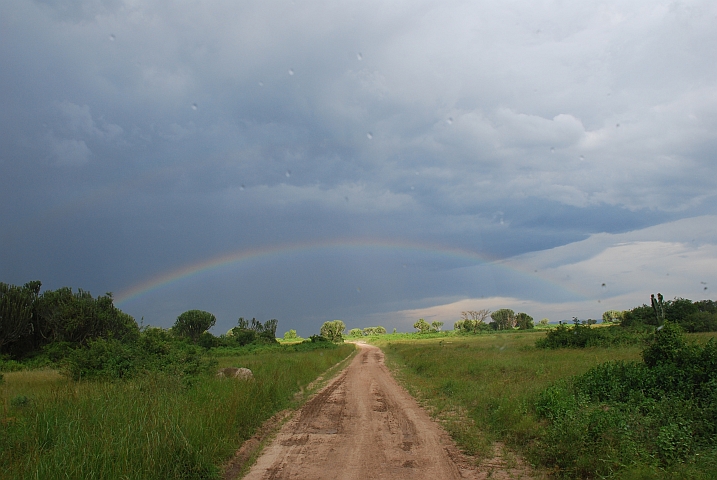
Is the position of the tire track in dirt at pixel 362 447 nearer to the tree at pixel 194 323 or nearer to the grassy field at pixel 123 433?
the grassy field at pixel 123 433

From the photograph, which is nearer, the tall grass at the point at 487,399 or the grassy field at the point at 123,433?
the grassy field at the point at 123,433

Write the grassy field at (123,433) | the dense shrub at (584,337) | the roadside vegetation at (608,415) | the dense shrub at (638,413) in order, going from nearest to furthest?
the grassy field at (123,433) → the roadside vegetation at (608,415) → the dense shrub at (638,413) → the dense shrub at (584,337)

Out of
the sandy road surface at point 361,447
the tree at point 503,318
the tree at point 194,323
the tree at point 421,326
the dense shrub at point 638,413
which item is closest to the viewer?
the dense shrub at point 638,413

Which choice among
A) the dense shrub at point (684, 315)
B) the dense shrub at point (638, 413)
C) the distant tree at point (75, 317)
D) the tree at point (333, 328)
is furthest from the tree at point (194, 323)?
the dense shrub at point (638, 413)

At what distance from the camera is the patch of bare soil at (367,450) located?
675cm

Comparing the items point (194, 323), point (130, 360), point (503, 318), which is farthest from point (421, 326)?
point (130, 360)

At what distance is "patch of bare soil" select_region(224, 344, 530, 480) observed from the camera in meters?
6.75

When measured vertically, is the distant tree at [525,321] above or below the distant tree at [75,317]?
below

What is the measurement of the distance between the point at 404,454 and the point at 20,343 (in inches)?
2105

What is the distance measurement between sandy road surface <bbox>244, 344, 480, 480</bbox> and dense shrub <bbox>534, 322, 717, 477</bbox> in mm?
1814

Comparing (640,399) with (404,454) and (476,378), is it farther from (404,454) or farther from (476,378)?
(476,378)

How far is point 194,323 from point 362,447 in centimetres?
8558

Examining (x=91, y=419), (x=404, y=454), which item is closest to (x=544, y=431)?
(x=404, y=454)

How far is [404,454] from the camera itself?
781 centimetres
